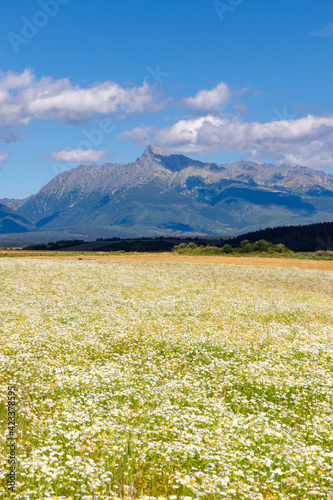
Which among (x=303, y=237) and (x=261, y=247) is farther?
(x=303, y=237)

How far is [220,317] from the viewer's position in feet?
74.0

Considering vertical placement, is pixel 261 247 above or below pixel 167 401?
above

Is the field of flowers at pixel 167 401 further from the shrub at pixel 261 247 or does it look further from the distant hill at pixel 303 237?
the distant hill at pixel 303 237

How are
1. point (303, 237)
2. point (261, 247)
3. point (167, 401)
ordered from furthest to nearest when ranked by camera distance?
1. point (303, 237)
2. point (261, 247)
3. point (167, 401)

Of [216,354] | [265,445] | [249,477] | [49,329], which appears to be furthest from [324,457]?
[49,329]

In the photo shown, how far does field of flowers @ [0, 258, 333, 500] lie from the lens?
6.77 metres

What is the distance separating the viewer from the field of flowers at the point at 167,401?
6773 millimetres

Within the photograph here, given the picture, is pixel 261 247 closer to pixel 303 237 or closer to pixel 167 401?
pixel 303 237

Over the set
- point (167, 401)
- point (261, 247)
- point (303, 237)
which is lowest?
point (167, 401)

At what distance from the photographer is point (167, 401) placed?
980cm

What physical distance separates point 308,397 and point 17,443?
27.2 ft

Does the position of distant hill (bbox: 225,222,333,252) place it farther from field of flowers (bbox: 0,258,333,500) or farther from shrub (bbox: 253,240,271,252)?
field of flowers (bbox: 0,258,333,500)

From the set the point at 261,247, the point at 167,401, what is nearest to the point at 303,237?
the point at 261,247

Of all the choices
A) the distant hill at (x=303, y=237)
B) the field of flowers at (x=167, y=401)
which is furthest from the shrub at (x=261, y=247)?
the field of flowers at (x=167, y=401)
